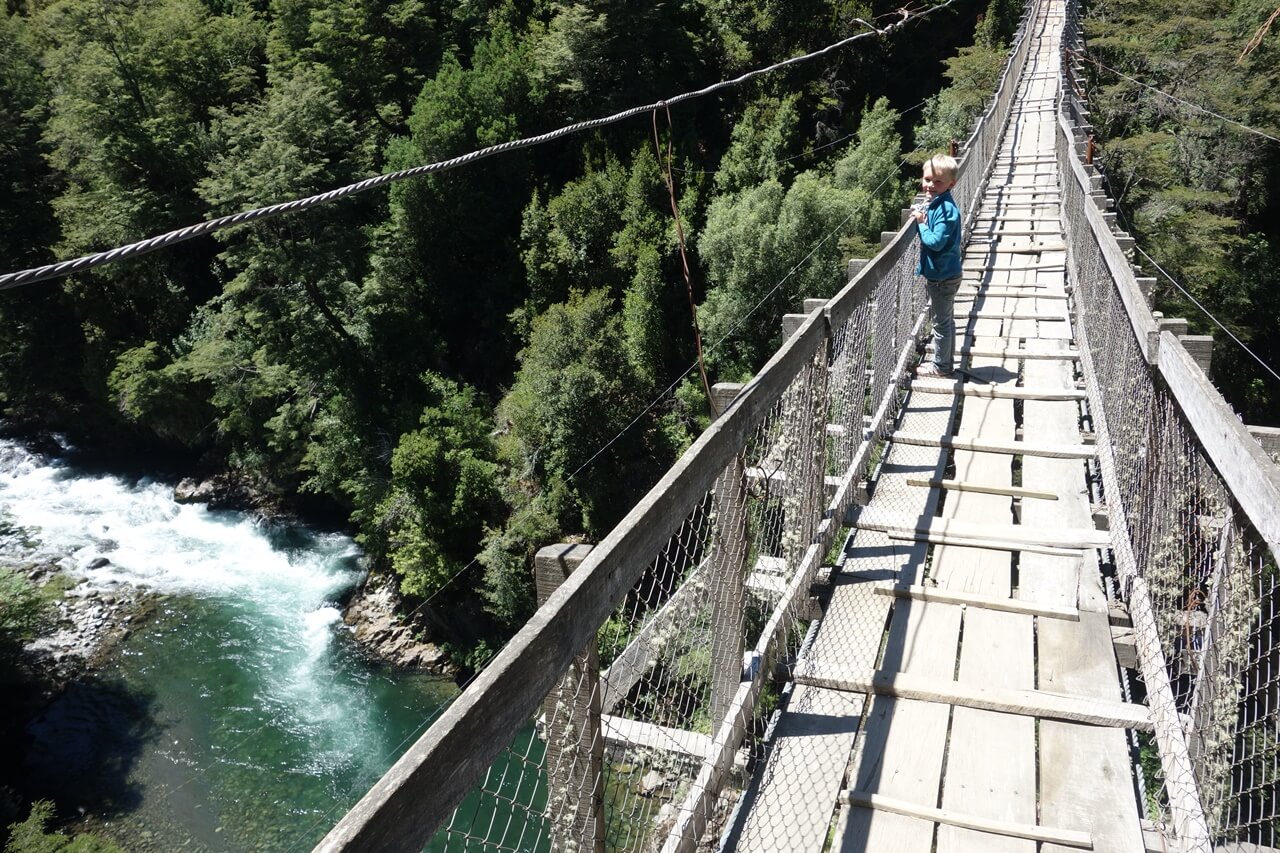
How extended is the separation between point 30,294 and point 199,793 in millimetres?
22063

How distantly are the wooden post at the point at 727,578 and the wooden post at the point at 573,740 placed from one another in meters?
0.88

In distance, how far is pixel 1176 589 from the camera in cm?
323

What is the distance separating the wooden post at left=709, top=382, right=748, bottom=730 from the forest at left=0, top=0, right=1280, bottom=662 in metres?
14.5

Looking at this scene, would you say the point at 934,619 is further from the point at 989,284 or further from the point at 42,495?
the point at 42,495

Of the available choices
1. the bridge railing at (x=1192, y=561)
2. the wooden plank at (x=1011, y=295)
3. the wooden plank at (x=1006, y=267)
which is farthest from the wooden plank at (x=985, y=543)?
the wooden plank at (x=1006, y=267)

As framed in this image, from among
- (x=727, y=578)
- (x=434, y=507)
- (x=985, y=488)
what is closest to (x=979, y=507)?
(x=985, y=488)

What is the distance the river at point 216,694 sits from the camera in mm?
14492

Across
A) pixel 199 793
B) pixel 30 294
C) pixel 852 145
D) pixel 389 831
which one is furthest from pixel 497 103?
pixel 389 831

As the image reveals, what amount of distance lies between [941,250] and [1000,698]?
151 inches

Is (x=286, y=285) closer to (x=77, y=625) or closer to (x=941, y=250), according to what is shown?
(x=77, y=625)

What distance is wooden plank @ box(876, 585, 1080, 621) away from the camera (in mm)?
3449

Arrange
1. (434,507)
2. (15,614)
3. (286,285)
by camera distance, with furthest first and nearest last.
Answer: (286,285) → (434,507) → (15,614)

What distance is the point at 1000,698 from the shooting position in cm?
294

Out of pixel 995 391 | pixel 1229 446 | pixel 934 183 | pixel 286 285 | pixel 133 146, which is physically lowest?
pixel 286 285
